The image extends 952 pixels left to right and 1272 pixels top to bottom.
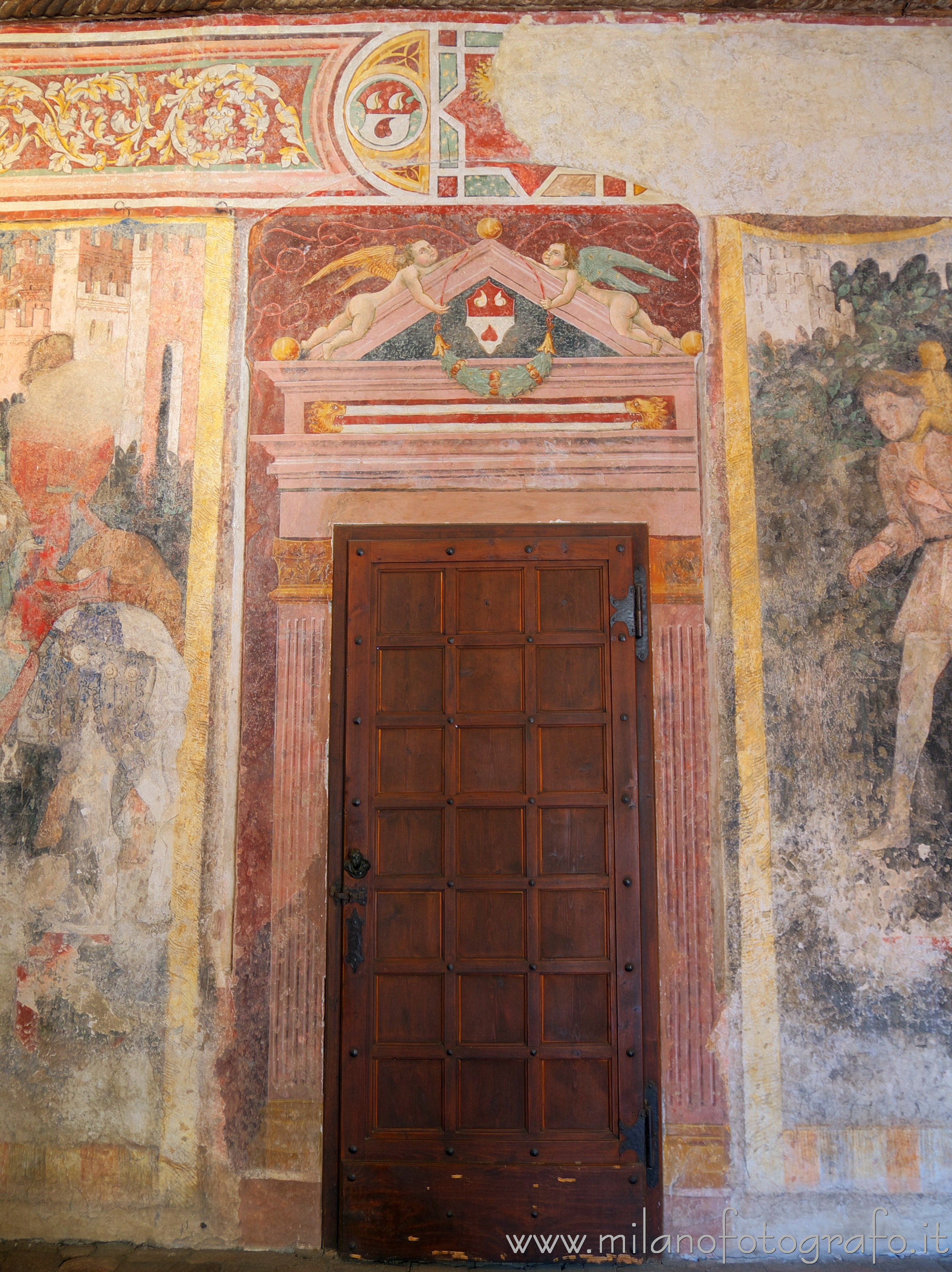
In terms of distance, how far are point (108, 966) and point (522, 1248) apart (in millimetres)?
1701

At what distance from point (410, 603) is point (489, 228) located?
1477 millimetres

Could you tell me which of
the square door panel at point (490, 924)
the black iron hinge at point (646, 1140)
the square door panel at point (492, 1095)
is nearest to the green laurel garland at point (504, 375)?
the square door panel at point (490, 924)

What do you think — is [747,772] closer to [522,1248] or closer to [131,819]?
[522,1248]

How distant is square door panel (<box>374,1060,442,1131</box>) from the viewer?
11.6ft

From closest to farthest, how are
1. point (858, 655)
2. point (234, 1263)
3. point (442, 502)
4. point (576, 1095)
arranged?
point (234, 1263) → point (576, 1095) → point (858, 655) → point (442, 502)

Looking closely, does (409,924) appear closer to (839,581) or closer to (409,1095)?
(409,1095)

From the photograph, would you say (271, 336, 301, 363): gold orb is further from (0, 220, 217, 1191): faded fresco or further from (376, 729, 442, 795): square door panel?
(376, 729, 442, 795): square door panel

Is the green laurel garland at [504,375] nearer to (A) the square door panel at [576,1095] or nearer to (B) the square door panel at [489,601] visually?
(B) the square door panel at [489,601]

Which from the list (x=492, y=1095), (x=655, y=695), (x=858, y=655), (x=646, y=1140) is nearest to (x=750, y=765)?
(x=655, y=695)

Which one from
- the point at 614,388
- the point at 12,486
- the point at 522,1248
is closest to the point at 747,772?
the point at 614,388

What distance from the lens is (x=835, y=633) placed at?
3.77 m

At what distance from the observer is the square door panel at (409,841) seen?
3.67 metres

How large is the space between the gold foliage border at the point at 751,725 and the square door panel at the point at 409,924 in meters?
1.06

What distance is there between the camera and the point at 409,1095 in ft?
11.7
